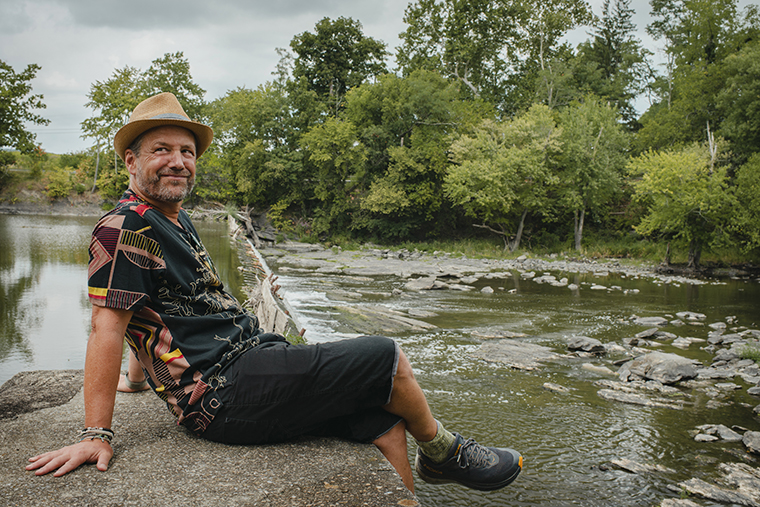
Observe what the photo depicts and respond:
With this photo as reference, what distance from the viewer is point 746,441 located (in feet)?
15.1

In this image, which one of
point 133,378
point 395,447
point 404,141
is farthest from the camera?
point 404,141

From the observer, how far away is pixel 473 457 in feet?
7.69

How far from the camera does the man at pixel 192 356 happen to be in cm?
189

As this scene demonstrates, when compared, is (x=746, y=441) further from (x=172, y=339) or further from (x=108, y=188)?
(x=108, y=188)

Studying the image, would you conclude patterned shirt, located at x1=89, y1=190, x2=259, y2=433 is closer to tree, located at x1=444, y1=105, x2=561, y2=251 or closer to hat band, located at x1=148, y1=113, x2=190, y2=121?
hat band, located at x1=148, y1=113, x2=190, y2=121

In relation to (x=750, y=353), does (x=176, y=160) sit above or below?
above

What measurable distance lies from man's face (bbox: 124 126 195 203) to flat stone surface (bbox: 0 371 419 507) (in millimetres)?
1071

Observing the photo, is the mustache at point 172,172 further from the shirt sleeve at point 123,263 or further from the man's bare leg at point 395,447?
the man's bare leg at point 395,447

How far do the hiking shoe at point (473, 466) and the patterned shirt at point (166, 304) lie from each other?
107cm

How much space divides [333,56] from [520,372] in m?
34.8

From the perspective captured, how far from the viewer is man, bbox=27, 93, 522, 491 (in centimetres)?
189

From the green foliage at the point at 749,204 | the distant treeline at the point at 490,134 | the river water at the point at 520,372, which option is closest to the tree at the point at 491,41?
the distant treeline at the point at 490,134

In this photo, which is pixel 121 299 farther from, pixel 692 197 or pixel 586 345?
pixel 692 197

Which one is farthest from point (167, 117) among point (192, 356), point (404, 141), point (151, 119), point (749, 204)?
point (404, 141)
